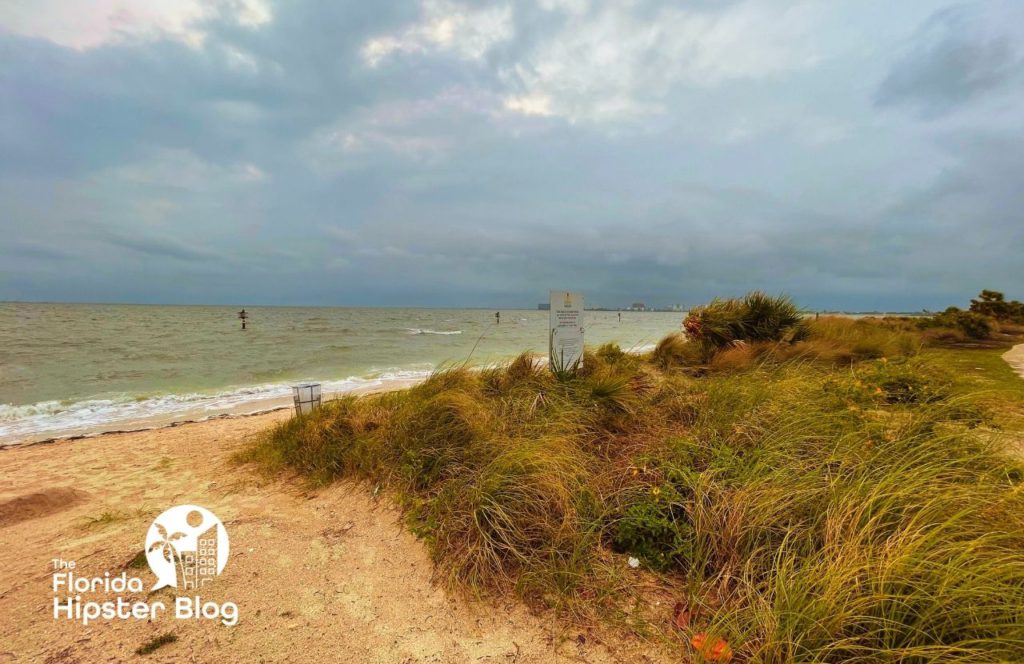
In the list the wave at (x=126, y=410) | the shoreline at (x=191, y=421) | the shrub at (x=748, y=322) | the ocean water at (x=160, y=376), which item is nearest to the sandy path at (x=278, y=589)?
the shoreline at (x=191, y=421)

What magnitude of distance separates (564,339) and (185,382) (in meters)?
13.1

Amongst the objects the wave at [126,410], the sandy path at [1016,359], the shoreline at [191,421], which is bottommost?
the wave at [126,410]

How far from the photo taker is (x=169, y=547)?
309cm

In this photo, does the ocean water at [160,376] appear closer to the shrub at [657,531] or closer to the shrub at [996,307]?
the shrub at [657,531]

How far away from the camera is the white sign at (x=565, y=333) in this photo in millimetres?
6191

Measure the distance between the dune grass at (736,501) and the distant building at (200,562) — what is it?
1.30 m

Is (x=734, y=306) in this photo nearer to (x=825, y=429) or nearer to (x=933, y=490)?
(x=825, y=429)

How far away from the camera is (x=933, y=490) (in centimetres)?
245

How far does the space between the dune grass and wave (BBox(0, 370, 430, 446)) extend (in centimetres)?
562

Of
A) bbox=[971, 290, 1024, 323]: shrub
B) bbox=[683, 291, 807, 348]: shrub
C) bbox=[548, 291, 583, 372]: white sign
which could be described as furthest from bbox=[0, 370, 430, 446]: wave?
bbox=[971, 290, 1024, 323]: shrub

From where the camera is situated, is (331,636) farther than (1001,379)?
No

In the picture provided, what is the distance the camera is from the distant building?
279 centimetres

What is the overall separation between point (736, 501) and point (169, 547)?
4.08 metres

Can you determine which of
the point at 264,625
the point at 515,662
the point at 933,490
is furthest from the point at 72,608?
the point at 933,490
